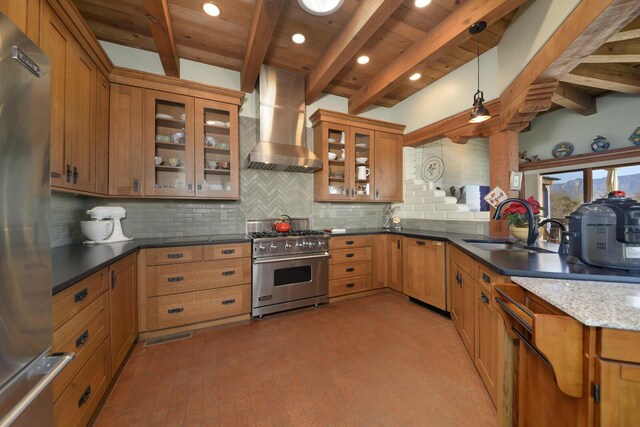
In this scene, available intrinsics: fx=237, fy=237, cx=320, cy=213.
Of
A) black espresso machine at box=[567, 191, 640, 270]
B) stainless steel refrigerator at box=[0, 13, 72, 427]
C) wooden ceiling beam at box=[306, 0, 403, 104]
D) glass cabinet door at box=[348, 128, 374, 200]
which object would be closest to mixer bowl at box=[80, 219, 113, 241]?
stainless steel refrigerator at box=[0, 13, 72, 427]

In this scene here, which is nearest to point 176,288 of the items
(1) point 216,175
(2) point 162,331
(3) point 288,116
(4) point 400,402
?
(2) point 162,331

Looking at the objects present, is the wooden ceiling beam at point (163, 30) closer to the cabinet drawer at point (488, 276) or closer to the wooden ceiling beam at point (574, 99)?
the cabinet drawer at point (488, 276)

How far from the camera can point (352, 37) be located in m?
2.14

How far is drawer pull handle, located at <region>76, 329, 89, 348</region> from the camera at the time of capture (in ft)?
3.88

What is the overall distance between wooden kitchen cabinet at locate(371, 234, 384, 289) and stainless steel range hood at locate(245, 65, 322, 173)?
52.2 inches

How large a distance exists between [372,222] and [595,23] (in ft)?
9.93

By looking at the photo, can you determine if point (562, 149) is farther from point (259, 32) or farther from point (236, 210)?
point (236, 210)

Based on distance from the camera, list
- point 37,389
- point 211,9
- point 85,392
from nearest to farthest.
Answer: point 37,389 → point 85,392 → point 211,9

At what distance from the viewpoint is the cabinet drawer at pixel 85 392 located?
105 cm

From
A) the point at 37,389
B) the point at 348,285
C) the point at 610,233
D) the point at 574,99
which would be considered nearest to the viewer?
the point at 37,389

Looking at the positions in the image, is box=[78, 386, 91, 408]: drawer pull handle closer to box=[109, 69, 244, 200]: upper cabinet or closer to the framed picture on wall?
box=[109, 69, 244, 200]: upper cabinet

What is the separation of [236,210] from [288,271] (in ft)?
3.45

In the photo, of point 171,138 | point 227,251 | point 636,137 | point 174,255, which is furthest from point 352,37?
point 636,137

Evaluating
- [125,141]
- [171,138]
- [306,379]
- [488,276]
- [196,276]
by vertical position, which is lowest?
[306,379]
